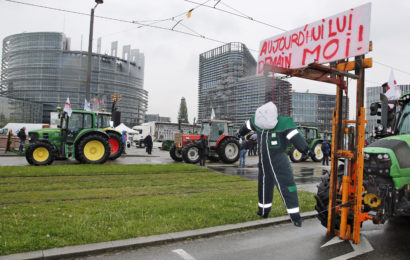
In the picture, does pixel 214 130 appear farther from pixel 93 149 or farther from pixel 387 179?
pixel 387 179

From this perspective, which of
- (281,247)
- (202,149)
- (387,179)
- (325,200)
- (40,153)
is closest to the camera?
(387,179)

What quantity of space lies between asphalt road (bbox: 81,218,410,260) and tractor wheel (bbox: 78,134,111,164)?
10101mm

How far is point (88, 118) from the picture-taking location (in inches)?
552

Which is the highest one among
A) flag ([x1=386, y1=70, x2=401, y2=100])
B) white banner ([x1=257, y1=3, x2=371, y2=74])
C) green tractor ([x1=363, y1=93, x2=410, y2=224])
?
flag ([x1=386, y1=70, x2=401, y2=100])

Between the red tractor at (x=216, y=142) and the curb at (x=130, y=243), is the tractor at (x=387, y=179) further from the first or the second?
the red tractor at (x=216, y=142)

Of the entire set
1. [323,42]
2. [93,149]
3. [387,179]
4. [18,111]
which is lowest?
[93,149]

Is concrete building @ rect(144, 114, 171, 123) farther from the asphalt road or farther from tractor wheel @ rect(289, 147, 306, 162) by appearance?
the asphalt road

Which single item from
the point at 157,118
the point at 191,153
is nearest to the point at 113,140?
the point at 191,153

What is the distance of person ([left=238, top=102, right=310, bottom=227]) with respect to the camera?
4184 mm

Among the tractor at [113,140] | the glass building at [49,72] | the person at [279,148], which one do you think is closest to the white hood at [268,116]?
the person at [279,148]

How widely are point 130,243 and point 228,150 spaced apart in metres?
13.0

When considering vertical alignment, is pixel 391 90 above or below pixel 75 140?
above

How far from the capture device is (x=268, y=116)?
424 centimetres

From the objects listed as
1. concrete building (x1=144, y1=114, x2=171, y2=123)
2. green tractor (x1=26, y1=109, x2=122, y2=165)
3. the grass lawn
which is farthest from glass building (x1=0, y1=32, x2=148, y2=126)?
the grass lawn
